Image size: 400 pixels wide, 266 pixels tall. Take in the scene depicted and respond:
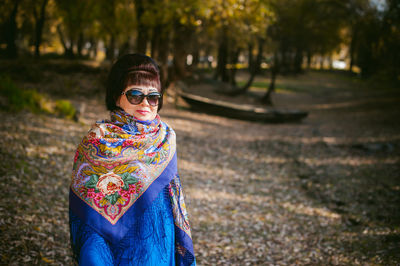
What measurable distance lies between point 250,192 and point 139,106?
6003 millimetres

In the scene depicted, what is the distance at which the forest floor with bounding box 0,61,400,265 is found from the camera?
4.94 m

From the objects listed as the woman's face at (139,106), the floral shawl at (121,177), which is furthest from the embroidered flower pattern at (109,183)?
the woman's face at (139,106)

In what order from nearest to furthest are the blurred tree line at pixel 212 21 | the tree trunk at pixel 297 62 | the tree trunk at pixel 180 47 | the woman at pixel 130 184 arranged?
the woman at pixel 130 184 < the blurred tree line at pixel 212 21 < the tree trunk at pixel 180 47 < the tree trunk at pixel 297 62

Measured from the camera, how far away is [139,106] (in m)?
2.39

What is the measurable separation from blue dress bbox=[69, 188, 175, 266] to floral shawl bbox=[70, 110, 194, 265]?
0.05m

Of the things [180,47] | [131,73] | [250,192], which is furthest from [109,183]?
[180,47]

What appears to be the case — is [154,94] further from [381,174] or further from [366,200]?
[381,174]

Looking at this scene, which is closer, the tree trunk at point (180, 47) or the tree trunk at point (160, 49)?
the tree trunk at point (160, 49)

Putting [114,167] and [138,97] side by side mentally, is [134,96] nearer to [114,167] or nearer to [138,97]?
[138,97]

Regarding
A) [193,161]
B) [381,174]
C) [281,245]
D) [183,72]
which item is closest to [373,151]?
[381,174]

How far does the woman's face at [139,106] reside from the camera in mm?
2387

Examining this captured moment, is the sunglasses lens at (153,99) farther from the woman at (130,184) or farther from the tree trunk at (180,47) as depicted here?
the tree trunk at (180,47)

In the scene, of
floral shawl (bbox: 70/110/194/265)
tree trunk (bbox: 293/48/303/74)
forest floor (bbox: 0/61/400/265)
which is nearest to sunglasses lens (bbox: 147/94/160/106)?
floral shawl (bbox: 70/110/194/265)

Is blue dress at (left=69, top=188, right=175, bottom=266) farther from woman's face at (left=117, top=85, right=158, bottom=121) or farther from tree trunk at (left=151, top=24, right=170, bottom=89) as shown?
tree trunk at (left=151, top=24, right=170, bottom=89)
